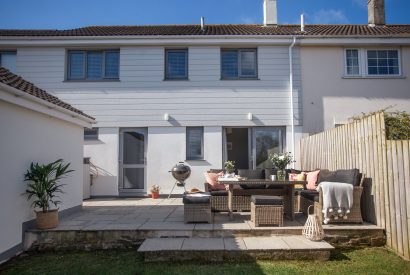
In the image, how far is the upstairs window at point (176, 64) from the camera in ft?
37.1

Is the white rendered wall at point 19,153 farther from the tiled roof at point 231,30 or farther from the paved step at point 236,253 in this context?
the tiled roof at point 231,30

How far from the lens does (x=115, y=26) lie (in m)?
14.8

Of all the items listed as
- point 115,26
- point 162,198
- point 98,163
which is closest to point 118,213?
point 162,198

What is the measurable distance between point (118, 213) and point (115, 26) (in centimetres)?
1035

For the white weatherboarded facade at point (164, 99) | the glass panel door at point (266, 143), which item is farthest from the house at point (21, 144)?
the glass panel door at point (266, 143)

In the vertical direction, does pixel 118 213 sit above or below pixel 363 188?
below

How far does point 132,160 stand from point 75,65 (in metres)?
4.07

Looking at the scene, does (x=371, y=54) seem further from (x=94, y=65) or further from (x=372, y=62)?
(x=94, y=65)

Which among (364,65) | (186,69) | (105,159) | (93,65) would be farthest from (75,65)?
(364,65)

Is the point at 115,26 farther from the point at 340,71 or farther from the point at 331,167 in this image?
the point at 331,167

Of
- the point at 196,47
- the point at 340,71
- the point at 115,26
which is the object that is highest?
the point at 115,26

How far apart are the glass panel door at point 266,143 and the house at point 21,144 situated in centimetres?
620

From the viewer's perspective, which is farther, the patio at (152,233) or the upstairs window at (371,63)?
the upstairs window at (371,63)

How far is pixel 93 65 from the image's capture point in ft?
37.2
